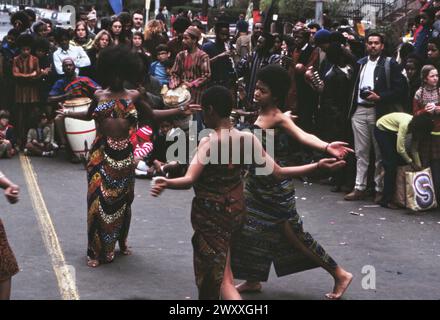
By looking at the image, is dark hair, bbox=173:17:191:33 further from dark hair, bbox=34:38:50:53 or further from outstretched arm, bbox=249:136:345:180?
outstretched arm, bbox=249:136:345:180

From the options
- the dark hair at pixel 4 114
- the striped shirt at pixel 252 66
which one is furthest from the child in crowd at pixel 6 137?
the striped shirt at pixel 252 66

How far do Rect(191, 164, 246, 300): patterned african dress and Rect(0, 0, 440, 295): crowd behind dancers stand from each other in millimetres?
2133

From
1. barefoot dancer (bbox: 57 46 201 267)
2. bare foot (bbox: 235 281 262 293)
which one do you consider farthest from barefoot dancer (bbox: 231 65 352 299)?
barefoot dancer (bbox: 57 46 201 267)

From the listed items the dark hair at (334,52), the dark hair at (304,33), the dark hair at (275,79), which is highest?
the dark hair at (275,79)

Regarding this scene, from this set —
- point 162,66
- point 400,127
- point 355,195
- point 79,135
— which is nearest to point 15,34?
point 79,135

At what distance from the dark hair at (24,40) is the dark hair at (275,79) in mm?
8371

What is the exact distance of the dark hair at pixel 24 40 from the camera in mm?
14281

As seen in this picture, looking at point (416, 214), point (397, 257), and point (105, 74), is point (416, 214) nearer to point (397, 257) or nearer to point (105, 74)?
point (397, 257)

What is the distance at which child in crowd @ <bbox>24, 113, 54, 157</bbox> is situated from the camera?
14117mm

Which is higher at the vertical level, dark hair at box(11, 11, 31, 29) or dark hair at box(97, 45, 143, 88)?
dark hair at box(97, 45, 143, 88)

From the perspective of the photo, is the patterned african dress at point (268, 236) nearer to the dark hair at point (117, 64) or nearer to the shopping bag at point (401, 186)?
the dark hair at point (117, 64)

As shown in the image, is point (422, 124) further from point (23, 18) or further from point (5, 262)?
point (23, 18)

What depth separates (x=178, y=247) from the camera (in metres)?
8.58

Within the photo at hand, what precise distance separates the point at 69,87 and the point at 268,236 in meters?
7.08
